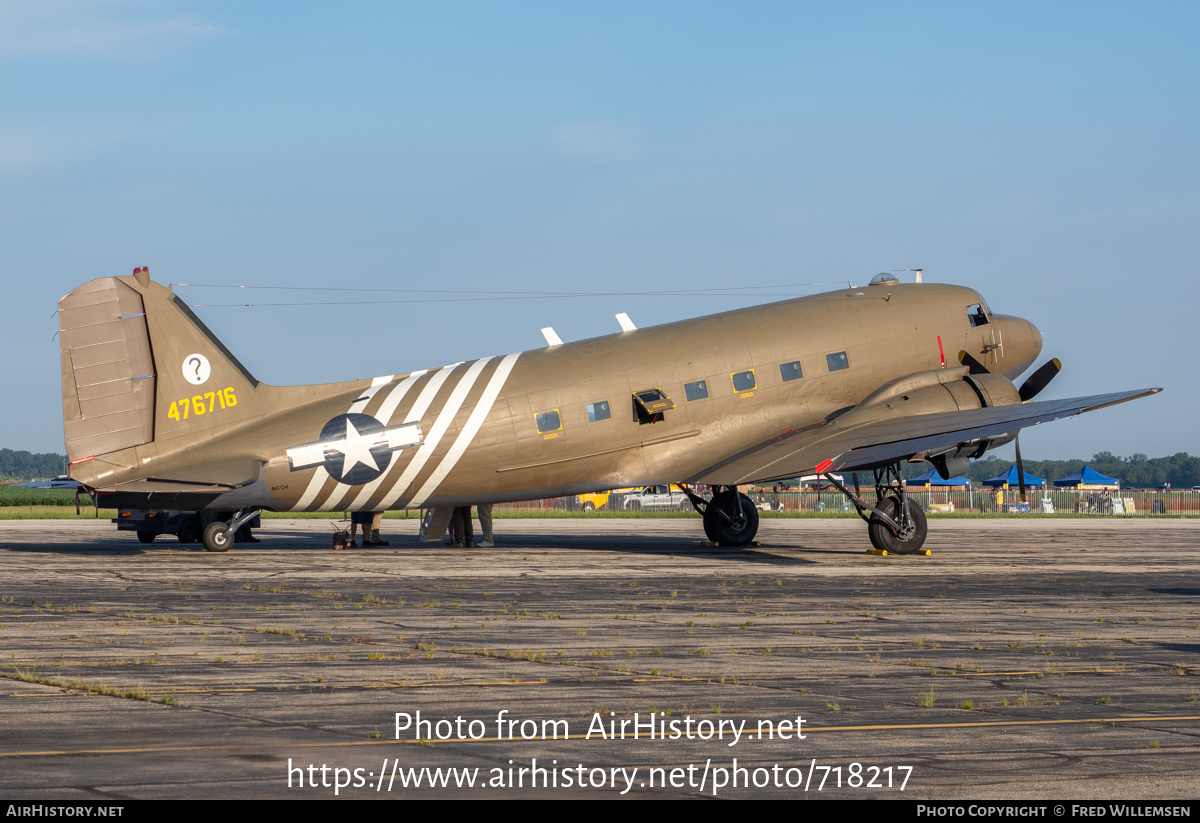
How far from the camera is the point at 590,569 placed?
27.0m

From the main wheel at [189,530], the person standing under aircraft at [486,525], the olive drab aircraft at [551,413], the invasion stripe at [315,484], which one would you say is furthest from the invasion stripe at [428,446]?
the main wheel at [189,530]

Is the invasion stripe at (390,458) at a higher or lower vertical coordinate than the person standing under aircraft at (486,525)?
higher

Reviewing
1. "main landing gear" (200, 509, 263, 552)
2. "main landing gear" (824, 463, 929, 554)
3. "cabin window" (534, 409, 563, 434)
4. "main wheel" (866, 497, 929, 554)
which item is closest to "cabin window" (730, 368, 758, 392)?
"main landing gear" (824, 463, 929, 554)

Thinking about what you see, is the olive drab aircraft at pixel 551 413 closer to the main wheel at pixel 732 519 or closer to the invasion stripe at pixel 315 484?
the invasion stripe at pixel 315 484

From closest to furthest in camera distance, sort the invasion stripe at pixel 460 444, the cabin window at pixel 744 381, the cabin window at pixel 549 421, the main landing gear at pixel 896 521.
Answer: the invasion stripe at pixel 460 444, the cabin window at pixel 549 421, the main landing gear at pixel 896 521, the cabin window at pixel 744 381

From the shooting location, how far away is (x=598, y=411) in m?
30.6

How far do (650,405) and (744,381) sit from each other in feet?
8.93

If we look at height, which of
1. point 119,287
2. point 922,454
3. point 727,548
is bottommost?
point 727,548

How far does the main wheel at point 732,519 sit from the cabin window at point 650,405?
503 cm

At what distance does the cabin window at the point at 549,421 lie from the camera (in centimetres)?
2991

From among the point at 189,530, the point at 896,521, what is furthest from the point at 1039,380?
the point at 189,530
